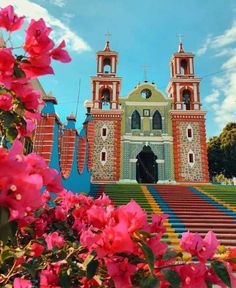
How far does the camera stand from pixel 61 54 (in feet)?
3.99

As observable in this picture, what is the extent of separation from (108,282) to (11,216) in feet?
1.84

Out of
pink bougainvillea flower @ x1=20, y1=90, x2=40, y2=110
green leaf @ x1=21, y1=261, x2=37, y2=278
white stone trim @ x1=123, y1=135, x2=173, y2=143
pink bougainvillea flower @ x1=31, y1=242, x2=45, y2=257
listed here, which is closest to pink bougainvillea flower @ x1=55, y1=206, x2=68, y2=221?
pink bougainvillea flower @ x1=31, y1=242, x2=45, y2=257

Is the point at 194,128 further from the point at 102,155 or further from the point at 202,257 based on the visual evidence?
the point at 202,257

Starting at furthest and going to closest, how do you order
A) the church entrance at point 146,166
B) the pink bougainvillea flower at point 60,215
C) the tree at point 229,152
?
the tree at point 229,152 < the church entrance at point 146,166 < the pink bougainvillea flower at point 60,215

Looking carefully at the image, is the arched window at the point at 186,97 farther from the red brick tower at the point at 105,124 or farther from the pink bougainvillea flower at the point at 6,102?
Result: the pink bougainvillea flower at the point at 6,102

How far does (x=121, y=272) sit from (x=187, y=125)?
21240 millimetres

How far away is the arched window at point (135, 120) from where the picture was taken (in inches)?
875

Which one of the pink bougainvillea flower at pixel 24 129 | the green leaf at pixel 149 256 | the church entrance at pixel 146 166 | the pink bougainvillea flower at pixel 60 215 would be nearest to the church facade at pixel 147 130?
the church entrance at pixel 146 166

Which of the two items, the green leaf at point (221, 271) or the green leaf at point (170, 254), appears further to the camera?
the green leaf at point (170, 254)

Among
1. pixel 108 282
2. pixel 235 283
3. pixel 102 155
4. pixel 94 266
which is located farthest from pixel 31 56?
pixel 102 155

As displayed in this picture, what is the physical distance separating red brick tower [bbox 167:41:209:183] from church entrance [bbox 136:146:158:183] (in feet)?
6.58

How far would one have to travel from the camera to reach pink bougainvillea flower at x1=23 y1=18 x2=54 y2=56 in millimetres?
1122

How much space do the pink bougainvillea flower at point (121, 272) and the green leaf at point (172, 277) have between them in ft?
0.42

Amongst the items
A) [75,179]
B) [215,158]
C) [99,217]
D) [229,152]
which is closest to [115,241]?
[99,217]
